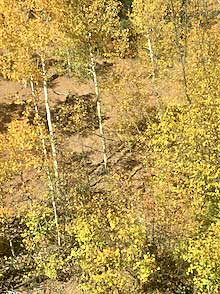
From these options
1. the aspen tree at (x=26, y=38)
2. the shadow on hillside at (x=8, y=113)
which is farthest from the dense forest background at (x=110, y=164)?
the shadow on hillside at (x=8, y=113)

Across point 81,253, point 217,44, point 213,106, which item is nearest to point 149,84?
point 217,44

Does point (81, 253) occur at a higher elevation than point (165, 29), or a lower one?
lower

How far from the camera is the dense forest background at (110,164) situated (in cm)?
1566

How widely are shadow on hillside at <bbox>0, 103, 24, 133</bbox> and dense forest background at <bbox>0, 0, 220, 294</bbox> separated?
0.50ft

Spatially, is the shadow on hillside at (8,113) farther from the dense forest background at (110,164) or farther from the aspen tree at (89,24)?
the aspen tree at (89,24)

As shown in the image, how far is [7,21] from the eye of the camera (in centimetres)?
2200

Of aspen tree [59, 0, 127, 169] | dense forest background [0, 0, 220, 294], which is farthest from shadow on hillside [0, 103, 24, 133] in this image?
aspen tree [59, 0, 127, 169]

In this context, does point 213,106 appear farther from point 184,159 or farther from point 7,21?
point 7,21

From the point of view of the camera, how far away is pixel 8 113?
33125 mm

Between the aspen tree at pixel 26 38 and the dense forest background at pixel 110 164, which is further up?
the aspen tree at pixel 26 38

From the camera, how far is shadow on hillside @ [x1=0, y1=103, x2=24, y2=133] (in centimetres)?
3193

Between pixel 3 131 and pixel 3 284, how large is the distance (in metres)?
12.7

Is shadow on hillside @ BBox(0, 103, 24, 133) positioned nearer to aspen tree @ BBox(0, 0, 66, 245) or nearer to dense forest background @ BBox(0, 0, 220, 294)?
dense forest background @ BBox(0, 0, 220, 294)

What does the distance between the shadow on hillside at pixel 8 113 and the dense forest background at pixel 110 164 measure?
0.50ft
